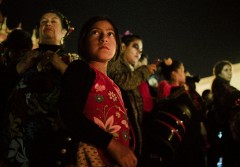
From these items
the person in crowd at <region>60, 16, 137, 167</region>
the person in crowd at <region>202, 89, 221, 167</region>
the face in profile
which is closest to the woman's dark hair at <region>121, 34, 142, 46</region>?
the face in profile

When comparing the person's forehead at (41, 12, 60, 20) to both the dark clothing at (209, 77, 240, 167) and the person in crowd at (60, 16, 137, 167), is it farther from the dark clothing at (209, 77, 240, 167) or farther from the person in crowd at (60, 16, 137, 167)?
the dark clothing at (209, 77, 240, 167)

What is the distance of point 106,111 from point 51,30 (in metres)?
1.18

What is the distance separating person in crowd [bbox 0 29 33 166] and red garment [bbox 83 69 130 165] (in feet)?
2.66

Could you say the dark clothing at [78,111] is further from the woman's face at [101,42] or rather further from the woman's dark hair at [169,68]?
the woman's dark hair at [169,68]

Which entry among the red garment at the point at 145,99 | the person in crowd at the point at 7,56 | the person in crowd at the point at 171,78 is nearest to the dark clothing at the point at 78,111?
the person in crowd at the point at 7,56

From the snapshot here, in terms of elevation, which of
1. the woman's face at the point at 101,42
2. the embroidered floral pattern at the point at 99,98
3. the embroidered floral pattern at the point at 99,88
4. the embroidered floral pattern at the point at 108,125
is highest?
the woman's face at the point at 101,42

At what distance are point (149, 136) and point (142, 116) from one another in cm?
29

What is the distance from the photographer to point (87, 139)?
143 cm

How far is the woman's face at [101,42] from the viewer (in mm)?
1897

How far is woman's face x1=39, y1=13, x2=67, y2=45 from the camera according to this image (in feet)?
8.10

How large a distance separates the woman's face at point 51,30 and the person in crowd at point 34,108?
302mm

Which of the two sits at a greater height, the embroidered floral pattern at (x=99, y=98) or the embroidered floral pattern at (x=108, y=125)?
the embroidered floral pattern at (x=99, y=98)

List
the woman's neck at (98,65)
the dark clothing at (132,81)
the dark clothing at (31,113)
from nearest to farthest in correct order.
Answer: the dark clothing at (31,113)
the woman's neck at (98,65)
the dark clothing at (132,81)

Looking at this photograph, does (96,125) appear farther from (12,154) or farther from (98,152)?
(12,154)
